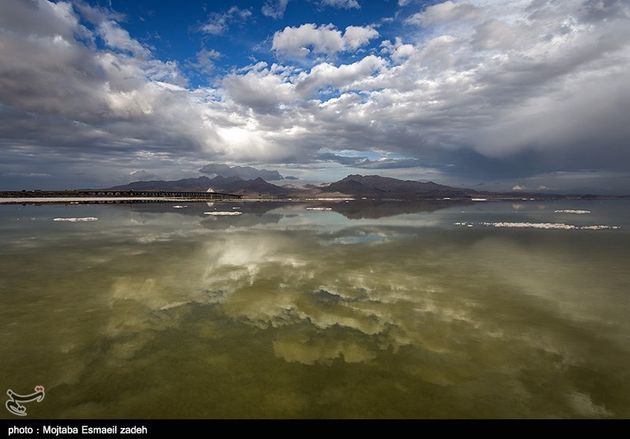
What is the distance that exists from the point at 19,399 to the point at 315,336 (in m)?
6.60

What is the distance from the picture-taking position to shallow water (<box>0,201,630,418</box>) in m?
6.97

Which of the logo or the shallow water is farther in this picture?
the shallow water

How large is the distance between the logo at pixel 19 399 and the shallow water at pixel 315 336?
140mm

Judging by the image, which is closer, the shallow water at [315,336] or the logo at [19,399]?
the logo at [19,399]

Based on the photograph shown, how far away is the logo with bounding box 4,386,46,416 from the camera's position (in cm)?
667

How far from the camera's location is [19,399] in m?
6.98

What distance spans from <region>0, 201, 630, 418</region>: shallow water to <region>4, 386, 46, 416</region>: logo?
14 centimetres

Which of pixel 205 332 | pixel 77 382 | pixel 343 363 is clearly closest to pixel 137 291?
pixel 205 332

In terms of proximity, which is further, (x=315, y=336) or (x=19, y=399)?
(x=315, y=336)

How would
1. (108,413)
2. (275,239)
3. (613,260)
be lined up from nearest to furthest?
1. (108,413)
2. (613,260)
3. (275,239)

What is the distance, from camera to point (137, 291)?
14.2 metres

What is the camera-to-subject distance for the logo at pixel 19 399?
6669 mm
